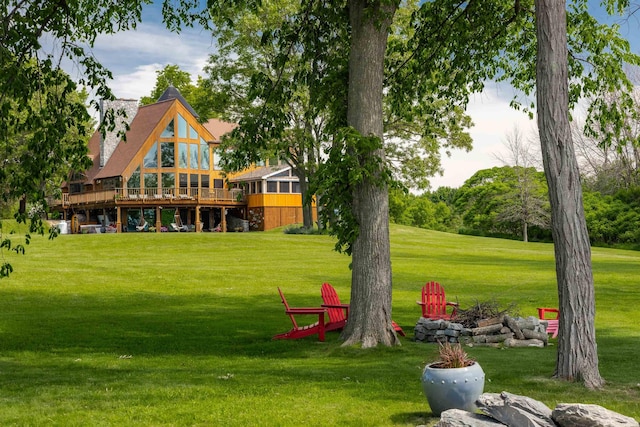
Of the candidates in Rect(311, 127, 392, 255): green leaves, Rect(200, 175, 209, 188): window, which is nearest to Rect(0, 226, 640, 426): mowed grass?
Rect(311, 127, 392, 255): green leaves

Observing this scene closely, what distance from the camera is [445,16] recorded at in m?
14.8

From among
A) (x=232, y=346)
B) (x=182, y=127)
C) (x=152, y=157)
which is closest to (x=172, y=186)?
(x=152, y=157)

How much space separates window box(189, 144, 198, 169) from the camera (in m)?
51.6

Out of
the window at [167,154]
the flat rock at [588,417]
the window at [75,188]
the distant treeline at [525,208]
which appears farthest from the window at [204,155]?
the flat rock at [588,417]

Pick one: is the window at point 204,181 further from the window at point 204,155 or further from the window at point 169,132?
the window at point 169,132

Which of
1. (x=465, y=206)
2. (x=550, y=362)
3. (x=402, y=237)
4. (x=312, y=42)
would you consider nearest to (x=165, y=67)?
(x=465, y=206)

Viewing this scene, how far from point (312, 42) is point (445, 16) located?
258 cm

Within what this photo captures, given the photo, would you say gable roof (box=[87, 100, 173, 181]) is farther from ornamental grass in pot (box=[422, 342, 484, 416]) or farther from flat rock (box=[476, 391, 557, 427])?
flat rock (box=[476, 391, 557, 427])

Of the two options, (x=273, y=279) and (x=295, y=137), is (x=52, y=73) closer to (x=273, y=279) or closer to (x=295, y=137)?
(x=273, y=279)

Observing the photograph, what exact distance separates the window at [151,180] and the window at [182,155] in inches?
69.6

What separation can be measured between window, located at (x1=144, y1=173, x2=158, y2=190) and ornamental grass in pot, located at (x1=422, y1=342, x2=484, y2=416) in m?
45.3

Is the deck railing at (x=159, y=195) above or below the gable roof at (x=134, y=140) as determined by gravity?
below

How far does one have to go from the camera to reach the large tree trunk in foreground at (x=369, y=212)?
1166cm

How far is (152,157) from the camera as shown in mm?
50531
